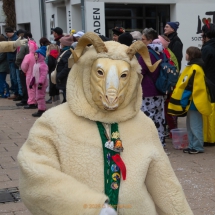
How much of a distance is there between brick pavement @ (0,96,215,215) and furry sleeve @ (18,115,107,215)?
2349 mm

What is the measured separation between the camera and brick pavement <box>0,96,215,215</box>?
4.72 m

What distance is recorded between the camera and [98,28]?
12664 millimetres

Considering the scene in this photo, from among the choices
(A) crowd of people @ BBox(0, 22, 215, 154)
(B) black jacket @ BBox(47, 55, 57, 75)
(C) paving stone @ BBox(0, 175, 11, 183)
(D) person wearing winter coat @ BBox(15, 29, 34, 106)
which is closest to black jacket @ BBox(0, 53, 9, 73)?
(D) person wearing winter coat @ BBox(15, 29, 34, 106)

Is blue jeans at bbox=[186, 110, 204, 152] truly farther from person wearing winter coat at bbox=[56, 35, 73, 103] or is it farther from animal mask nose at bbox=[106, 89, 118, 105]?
animal mask nose at bbox=[106, 89, 118, 105]

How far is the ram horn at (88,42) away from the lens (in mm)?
2420

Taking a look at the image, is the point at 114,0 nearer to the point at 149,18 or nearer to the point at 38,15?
the point at 149,18

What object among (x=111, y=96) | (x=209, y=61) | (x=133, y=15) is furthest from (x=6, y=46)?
(x=133, y=15)

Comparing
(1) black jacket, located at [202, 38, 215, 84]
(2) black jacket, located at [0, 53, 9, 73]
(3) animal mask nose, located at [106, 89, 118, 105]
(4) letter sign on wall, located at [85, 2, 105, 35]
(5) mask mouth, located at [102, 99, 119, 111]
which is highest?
(4) letter sign on wall, located at [85, 2, 105, 35]

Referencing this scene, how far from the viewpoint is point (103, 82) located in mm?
2383

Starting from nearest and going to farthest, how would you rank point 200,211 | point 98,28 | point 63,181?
point 63,181
point 200,211
point 98,28

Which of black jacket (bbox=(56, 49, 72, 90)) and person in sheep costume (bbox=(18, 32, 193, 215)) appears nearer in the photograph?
person in sheep costume (bbox=(18, 32, 193, 215))

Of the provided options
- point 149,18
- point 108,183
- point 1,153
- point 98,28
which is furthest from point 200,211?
point 149,18

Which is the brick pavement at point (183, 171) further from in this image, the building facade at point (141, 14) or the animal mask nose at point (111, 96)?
the building facade at point (141, 14)

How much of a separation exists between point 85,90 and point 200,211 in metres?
2.66
